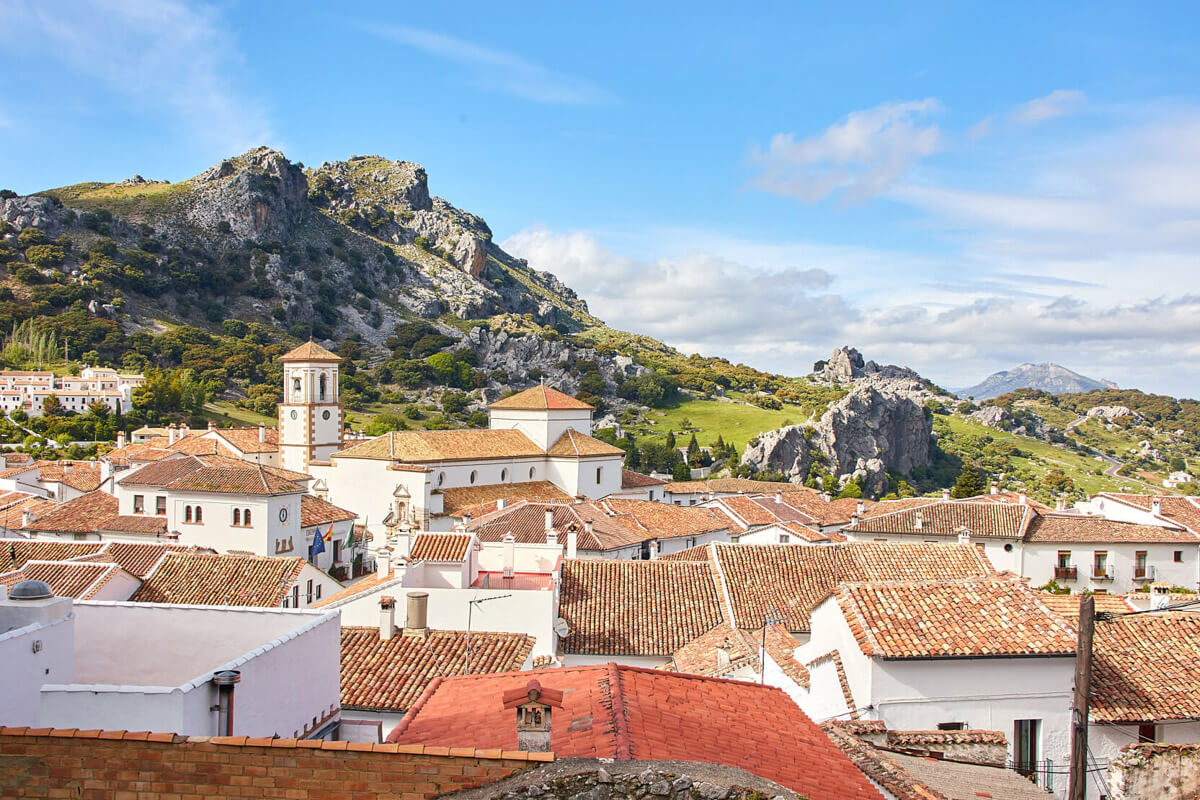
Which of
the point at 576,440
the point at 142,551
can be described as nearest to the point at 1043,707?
the point at 142,551

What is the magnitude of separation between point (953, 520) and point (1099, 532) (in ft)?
16.6

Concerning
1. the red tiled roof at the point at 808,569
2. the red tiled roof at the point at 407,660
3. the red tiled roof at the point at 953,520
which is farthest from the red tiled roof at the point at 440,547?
the red tiled roof at the point at 953,520

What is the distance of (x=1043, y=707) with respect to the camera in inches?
473

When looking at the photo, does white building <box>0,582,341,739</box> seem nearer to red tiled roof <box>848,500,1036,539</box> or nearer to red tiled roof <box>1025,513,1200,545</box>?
red tiled roof <box>848,500,1036,539</box>

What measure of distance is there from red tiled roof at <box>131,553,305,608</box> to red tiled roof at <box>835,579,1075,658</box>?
15.0 metres

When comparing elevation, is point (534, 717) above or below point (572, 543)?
above

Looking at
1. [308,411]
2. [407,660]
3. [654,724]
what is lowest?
[407,660]

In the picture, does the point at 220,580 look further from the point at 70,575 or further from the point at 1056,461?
the point at 1056,461

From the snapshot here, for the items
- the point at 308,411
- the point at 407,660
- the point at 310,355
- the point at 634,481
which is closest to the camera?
the point at 407,660

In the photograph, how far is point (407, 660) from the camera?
14156mm

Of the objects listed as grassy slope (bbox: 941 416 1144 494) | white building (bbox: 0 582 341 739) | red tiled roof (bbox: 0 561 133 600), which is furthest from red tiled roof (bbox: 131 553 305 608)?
grassy slope (bbox: 941 416 1144 494)

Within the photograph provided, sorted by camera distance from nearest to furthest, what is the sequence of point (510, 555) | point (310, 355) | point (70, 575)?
point (70, 575)
point (510, 555)
point (310, 355)

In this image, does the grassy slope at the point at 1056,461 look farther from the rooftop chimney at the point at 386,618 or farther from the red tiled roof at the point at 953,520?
the rooftop chimney at the point at 386,618

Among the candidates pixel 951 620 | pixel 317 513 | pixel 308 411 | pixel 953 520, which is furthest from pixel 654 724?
pixel 308 411
